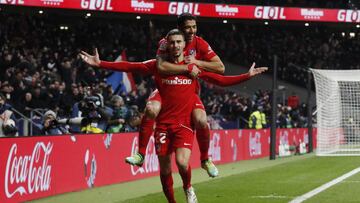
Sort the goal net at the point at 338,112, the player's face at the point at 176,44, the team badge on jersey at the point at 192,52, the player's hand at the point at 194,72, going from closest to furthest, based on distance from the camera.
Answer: the player's face at the point at 176,44, the player's hand at the point at 194,72, the team badge on jersey at the point at 192,52, the goal net at the point at 338,112

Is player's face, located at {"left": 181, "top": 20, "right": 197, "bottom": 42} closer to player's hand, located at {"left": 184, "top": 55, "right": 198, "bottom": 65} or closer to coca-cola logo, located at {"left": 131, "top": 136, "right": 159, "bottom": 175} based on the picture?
player's hand, located at {"left": 184, "top": 55, "right": 198, "bottom": 65}

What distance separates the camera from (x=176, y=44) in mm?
8750

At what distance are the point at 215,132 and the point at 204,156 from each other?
12786 mm

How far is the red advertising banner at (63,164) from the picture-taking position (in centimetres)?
1173

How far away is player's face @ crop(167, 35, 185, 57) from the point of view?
8719mm

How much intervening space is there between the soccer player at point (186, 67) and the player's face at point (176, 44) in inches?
5.5

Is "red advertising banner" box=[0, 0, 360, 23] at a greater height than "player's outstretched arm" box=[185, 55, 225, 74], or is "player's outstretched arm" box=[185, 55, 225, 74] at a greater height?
"red advertising banner" box=[0, 0, 360, 23]

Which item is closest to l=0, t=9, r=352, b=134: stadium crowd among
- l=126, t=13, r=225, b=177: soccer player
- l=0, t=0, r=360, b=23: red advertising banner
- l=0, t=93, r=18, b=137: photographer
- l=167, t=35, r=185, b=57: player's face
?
l=0, t=93, r=18, b=137: photographer

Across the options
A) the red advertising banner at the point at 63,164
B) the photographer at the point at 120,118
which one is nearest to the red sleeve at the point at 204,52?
the red advertising banner at the point at 63,164

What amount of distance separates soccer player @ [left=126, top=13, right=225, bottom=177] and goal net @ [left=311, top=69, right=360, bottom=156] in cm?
1877

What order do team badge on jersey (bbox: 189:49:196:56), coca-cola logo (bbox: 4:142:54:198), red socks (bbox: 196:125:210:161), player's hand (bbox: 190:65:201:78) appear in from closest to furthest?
player's hand (bbox: 190:65:201:78) < team badge on jersey (bbox: 189:49:196:56) < red socks (bbox: 196:125:210:161) < coca-cola logo (bbox: 4:142:54:198)

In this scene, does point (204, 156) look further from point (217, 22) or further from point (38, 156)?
point (217, 22)

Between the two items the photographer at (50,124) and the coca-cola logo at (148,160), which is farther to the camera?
the coca-cola logo at (148,160)

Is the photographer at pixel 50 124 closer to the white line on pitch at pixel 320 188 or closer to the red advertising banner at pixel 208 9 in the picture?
the white line on pitch at pixel 320 188
